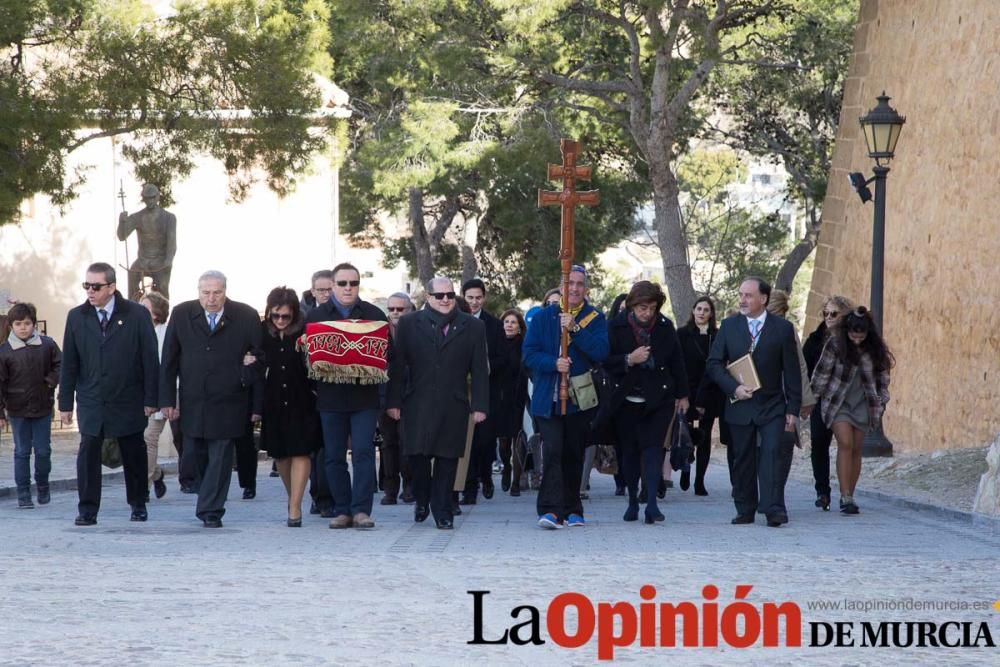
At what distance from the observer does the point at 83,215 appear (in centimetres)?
3516

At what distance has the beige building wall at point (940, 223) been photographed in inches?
742

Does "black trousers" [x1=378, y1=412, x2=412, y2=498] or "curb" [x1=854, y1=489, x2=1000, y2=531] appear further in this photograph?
"black trousers" [x1=378, y1=412, x2=412, y2=498]

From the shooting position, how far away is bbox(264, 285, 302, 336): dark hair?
12.1m

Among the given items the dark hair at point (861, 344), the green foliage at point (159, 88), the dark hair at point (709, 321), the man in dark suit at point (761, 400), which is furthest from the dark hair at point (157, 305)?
the green foliage at point (159, 88)

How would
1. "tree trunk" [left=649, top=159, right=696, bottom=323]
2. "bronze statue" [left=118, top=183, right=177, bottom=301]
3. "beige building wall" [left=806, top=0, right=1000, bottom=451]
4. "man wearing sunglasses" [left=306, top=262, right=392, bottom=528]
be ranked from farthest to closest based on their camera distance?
"tree trunk" [left=649, top=159, right=696, bottom=323]
"bronze statue" [left=118, top=183, right=177, bottom=301]
"beige building wall" [left=806, top=0, right=1000, bottom=451]
"man wearing sunglasses" [left=306, top=262, right=392, bottom=528]

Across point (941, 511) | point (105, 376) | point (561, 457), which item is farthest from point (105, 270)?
point (941, 511)

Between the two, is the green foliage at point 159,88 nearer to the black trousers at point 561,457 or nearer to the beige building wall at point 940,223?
the beige building wall at point 940,223

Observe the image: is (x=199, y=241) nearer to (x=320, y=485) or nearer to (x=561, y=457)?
(x=320, y=485)

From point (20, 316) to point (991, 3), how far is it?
11440 mm

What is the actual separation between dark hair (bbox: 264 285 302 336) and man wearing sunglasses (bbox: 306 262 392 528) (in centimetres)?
37

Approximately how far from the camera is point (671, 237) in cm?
2978

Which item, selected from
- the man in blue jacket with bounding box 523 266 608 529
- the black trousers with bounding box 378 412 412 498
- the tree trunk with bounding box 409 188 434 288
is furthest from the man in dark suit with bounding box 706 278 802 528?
the tree trunk with bounding box 409 188 434 288

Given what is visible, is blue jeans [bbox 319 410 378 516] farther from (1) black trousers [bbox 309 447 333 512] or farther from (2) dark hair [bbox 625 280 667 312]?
(2) dark hair [bbox 625 280 667 312]

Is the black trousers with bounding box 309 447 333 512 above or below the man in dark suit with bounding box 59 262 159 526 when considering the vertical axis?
below
